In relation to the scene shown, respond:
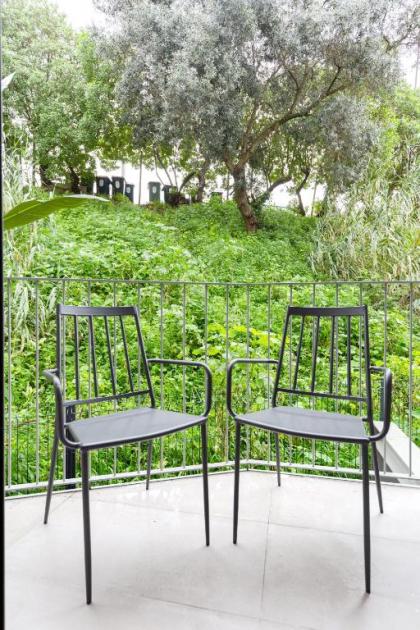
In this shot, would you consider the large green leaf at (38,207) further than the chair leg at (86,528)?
No

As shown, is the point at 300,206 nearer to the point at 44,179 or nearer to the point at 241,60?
Result: the point at 241,60

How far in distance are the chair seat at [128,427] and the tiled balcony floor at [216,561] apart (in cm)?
50

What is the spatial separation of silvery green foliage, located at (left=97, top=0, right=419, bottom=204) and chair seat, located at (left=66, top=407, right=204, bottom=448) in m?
7.33

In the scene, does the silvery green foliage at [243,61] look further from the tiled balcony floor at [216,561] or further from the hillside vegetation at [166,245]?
the tiled balcony floor at [216,561]

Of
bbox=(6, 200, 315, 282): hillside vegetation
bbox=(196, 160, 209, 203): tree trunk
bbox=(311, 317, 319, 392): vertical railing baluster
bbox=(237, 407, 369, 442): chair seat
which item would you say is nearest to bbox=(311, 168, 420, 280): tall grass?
bbox=(6, 200, 315, 282): hillside vegetation

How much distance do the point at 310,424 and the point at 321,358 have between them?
3451mm

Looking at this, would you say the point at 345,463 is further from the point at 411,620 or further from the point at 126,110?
the point at 126,110

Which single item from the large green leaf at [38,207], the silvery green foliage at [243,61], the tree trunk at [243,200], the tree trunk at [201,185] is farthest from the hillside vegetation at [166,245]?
the large green leaf at [38,207]

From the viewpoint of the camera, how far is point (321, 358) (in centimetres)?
512

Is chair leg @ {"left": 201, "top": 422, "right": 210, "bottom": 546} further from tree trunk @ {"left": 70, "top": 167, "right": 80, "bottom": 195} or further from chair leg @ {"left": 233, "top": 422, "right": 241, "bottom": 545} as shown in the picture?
tree trunk @ {"left": 70, "top": 167, "right": 80, "bottom": 195}

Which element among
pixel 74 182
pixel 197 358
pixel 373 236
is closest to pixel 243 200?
pixel 373 236

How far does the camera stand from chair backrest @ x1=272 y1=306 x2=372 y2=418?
82.4 inches

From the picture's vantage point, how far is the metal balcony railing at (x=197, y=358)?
247cm

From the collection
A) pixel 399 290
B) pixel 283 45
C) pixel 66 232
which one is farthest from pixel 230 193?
pixel 399 290
